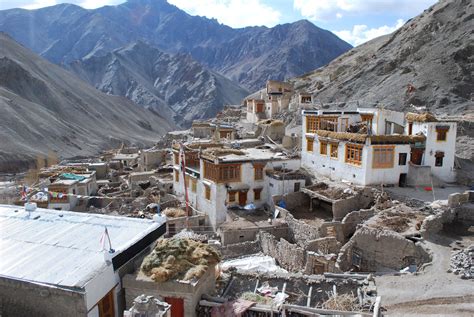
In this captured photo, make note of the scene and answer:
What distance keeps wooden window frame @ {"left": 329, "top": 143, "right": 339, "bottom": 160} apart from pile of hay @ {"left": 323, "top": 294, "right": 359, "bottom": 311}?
17.4 meters

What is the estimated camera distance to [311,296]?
11.3 m

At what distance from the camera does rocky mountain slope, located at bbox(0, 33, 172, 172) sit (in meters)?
63.4

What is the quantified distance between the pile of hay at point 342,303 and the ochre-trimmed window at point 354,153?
1550 centimetres

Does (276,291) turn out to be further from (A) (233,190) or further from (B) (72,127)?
(B) (72,127)

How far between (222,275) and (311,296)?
8.57 feet

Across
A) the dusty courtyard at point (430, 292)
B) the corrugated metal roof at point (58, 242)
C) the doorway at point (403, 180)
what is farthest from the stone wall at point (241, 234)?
the doorway at point (403, 180)

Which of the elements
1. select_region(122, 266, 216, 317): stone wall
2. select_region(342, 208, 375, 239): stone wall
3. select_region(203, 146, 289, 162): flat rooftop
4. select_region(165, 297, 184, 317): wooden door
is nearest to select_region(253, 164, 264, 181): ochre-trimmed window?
→ select_region(203, 146, 289, 162): flat rooftop

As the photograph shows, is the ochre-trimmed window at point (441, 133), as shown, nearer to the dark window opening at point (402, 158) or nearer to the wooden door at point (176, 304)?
the dark window opening at point (402, 158)

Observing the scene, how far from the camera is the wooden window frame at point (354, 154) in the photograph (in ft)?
83.0

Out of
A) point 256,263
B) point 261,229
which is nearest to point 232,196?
point 261,229

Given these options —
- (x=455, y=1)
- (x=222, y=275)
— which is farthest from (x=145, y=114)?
(x=222, y=275)

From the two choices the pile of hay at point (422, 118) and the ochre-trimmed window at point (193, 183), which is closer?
the pile of hay at point (422, 118)

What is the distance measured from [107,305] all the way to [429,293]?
9723 millimetres

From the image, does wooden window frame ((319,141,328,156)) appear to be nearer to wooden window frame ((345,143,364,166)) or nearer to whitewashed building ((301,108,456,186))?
whitewashed building ((301,108,456,186))
